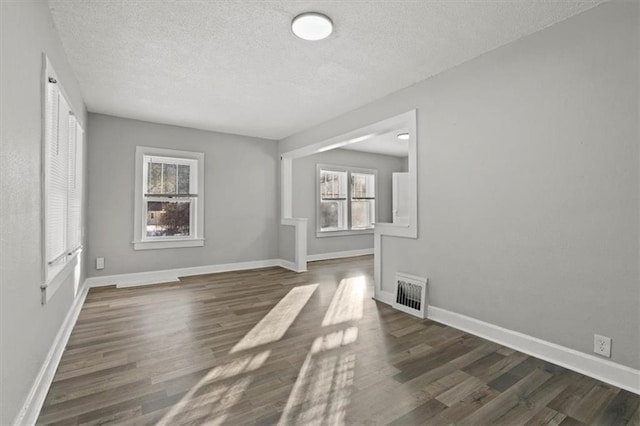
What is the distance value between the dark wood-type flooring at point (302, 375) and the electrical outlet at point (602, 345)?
0.20 m

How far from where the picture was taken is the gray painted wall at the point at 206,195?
4.65 metres

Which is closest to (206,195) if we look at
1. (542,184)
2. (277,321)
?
(277,321)

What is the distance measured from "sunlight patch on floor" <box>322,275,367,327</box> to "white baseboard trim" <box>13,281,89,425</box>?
204 cm

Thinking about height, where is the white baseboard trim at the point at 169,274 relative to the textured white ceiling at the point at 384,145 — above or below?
below

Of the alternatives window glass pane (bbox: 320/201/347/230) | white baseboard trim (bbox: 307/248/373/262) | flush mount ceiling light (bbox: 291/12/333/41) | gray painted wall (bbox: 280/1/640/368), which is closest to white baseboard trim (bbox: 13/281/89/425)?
flush mount ceiling light (bbox: 291/12/333/41)

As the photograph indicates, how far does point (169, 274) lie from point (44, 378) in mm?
3269

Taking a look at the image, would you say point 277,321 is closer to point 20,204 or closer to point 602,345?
point 20,204

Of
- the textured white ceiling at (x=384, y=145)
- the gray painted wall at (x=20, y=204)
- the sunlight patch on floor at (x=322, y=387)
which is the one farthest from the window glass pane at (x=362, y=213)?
the gray painted wall at (x=20, y=204)

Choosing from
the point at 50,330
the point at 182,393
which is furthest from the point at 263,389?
the point at 50,330

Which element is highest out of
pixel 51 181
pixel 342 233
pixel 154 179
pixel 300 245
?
pixel 154 179

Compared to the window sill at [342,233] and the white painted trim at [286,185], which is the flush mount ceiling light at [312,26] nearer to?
the white painted trim at [286,185]

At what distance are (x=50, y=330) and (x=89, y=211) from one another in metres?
2.79

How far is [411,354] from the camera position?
247 cm

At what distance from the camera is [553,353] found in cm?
236
